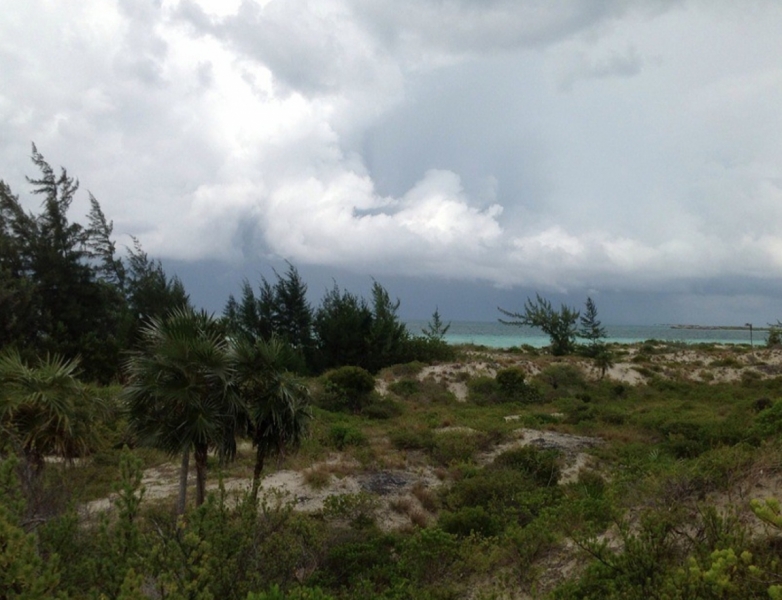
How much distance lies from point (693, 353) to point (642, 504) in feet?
128

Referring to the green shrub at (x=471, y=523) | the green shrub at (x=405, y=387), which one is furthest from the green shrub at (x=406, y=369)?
the green shrub at (x=471, y=523)

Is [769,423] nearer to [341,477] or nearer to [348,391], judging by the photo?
[341,477]

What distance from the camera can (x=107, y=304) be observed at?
111ft

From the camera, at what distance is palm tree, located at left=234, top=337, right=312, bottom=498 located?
33.8 ft

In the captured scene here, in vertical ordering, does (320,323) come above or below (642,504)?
above

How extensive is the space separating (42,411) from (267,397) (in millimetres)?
3574

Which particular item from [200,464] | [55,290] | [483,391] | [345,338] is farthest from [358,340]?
[200,464]

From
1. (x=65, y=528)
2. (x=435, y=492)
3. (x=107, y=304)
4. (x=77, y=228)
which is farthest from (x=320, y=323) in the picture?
(x=65, y=528)

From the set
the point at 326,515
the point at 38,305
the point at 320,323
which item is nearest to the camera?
the point at 326,515

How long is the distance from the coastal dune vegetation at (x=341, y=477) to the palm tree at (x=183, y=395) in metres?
0.04

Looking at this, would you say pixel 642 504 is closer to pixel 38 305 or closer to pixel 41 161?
pixel 38 305

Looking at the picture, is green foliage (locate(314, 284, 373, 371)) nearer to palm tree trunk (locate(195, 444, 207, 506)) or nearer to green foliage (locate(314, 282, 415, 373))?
green foliage (locate(314, 282, 415, 373))

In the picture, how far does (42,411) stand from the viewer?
29.0 ft

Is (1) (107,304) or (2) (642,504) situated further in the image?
(1) (107,304)
